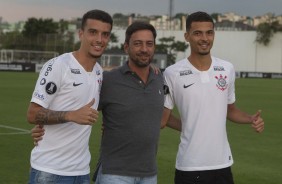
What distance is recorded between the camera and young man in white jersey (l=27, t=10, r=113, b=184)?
4.73m

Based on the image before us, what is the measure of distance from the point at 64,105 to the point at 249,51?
91329 millimetres

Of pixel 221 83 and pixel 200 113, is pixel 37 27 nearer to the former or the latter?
pixel 221 83

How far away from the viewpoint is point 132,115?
5047 millimetres

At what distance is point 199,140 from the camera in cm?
561

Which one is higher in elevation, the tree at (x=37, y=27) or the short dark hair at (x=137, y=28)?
the tree at (x=37, y=27)

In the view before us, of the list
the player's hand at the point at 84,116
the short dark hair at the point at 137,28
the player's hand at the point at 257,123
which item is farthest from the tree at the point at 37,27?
the player's hand at the point at 84,116

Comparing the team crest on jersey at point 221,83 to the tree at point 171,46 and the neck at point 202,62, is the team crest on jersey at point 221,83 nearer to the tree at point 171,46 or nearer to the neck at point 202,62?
the neck at point 202,62

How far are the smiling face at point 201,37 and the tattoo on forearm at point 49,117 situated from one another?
1676 millimetres

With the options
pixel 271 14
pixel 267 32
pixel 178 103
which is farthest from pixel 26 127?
pixel 271 14

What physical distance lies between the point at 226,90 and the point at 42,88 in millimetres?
1914

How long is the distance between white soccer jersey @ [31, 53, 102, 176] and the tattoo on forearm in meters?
0.07

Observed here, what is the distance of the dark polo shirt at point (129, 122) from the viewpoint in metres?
5.05

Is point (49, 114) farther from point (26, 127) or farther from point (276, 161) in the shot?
point (26, 127)

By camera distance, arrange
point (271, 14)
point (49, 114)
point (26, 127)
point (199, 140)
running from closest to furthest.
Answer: point (49, 114) → point (199, 140) → point (26, 127) → point (271, 14)
